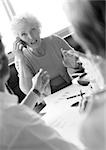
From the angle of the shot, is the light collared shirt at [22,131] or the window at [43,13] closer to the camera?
the light collared shirt at [22,131]

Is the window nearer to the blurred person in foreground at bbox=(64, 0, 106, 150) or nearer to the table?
the table

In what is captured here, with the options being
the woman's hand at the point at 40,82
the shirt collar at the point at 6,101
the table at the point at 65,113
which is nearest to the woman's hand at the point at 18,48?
the table at the point at 65,113

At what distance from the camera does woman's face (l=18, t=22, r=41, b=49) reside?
8.30ft

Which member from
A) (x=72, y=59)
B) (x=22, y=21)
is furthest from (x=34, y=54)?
(x=72, y=59)

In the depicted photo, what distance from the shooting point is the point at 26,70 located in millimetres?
2578

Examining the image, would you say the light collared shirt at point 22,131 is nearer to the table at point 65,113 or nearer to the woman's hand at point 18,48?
the table at point 65,113

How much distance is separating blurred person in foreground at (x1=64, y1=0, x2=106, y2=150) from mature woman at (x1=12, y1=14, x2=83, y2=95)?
1874mm

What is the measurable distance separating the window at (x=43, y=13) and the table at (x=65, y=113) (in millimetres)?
1818

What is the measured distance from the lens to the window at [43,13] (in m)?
3.71

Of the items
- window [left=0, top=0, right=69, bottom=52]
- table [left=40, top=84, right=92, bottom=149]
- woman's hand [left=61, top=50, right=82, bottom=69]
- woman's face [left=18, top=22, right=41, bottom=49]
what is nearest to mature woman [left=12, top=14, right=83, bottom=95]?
woman's face [left=18, top=22, right=41, bottom=49]

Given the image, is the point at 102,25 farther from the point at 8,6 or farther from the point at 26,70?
the point at 8,6

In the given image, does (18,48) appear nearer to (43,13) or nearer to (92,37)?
(43,13)

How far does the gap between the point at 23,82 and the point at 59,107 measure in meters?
0.87

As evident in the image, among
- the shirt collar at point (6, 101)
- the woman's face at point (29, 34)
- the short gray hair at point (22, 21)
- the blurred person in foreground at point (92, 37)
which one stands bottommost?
the woman's face at point (29, 34)
